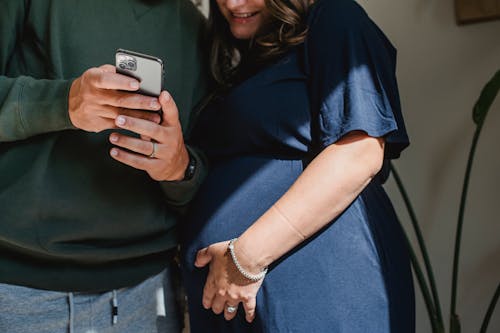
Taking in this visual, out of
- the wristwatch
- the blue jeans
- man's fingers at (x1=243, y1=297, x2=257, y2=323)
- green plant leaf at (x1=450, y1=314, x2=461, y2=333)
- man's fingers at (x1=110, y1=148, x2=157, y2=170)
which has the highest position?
man's fingers at (x1=110, y1=148, x2=157, y2=170)

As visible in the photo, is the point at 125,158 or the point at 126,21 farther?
the point at 126,21

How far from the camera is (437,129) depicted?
1.93 m

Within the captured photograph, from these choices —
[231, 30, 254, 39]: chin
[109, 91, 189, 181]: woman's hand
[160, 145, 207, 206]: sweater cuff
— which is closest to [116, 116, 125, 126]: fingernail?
[109, 91, 189, 181]: woman's hand

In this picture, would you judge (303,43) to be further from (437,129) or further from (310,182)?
(437,129)

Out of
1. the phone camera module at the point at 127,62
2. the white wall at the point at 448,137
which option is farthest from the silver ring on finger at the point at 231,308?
the white wall at the point at 448,137

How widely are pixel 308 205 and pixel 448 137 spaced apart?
1.06m

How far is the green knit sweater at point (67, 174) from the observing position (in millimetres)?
1032

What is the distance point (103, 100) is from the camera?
0.96 metres

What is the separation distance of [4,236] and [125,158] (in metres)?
0.26

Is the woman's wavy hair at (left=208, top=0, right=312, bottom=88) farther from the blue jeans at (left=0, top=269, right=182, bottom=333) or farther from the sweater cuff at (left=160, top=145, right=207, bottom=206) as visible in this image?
the blue jeans at (left=0, top=269, right=182, bottom=333)

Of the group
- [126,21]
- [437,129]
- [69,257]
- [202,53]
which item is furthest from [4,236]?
[437,129]

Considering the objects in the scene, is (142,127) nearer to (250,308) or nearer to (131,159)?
(131,159)

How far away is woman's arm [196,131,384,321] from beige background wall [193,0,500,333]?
0.95 m

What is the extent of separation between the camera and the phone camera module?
3.10ft
